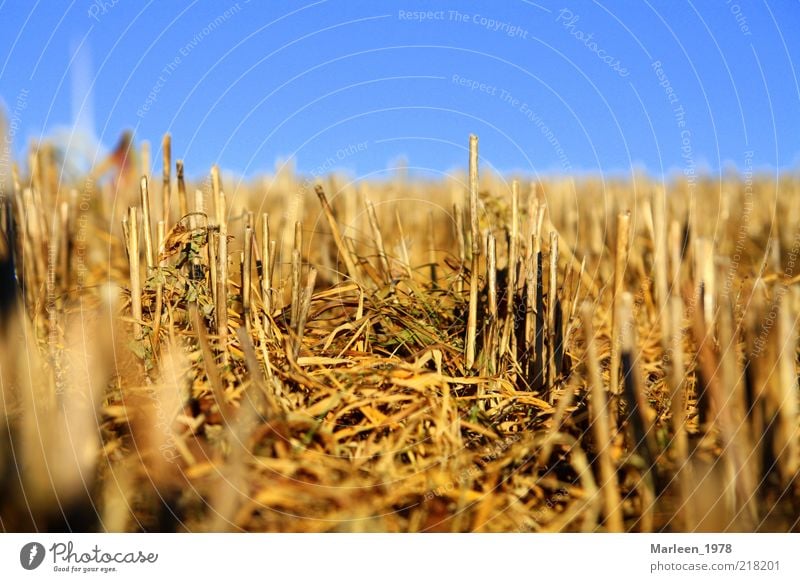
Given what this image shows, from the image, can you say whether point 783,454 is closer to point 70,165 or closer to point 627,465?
point 627,465

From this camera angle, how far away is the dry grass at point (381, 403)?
1423 millimetres

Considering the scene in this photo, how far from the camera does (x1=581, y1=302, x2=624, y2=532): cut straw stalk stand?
4.41 ft

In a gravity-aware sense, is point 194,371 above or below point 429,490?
above

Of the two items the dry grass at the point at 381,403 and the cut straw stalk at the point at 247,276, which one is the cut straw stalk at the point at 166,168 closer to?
the dry grass at the point at 381,403

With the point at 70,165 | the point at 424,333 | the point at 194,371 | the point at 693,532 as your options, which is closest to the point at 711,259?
the point at 693,532

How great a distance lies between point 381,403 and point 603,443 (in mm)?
575

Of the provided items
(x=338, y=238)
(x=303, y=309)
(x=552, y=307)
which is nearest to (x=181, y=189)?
(x=338, y=238)

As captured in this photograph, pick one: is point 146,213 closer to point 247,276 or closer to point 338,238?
Result: point 247,276

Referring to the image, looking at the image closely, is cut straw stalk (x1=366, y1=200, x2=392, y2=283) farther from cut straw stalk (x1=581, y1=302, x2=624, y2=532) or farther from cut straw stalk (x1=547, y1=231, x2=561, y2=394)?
cut straw stalk (x1=581, y1=302, x2=624, y2=532)

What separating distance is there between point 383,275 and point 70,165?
173 centimetres

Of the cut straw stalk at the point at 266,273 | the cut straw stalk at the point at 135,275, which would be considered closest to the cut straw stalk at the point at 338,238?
the cut straw stalk at the point at 266,273

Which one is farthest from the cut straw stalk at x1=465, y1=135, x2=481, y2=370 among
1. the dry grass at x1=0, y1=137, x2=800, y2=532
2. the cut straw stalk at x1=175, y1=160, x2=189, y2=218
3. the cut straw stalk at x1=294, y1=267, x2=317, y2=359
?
the cut straw stalk at x1=175, y1=160, x2=189, y2=218

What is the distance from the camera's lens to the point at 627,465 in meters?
1.55

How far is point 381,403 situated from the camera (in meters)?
1.77
